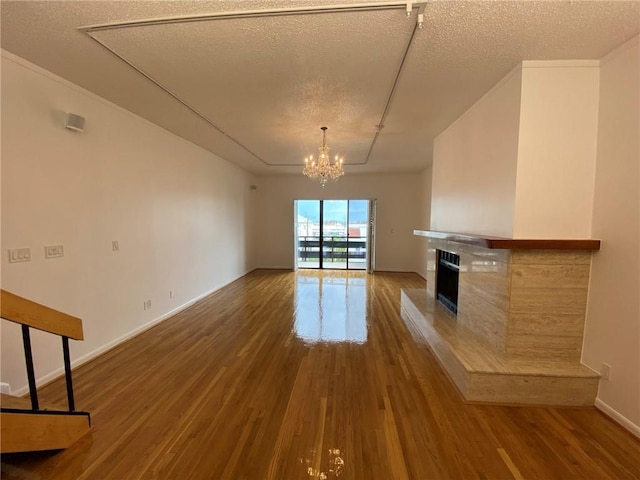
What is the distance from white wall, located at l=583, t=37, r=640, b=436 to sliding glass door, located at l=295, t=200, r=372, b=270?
6.07 meters

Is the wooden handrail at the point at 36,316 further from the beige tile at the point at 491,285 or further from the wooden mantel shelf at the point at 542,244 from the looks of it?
the beige tile at the point at 491,285

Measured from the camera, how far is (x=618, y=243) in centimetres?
205

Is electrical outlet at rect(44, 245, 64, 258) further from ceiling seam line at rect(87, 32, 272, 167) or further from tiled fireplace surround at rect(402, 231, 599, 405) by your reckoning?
tiled fireplace surround at rect(402, 231, 599, 405)

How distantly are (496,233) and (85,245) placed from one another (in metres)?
4.05

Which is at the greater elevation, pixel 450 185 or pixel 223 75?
pixel 223 75

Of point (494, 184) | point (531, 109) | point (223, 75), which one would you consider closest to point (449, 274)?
point (494, 184)

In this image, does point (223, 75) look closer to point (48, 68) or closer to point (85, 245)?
point (48, 68)

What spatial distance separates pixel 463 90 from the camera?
2.77 meters

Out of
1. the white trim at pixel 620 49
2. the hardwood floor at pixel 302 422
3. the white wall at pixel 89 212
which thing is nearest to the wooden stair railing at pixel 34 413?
the hardwood floor at pixel 302 422

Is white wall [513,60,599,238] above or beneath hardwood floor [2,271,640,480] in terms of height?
above

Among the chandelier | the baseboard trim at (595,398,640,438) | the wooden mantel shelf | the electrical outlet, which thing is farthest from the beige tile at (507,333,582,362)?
the electrical outlet

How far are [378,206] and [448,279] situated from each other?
13.9ft

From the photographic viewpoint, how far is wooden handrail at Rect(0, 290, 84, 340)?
1.43 metres

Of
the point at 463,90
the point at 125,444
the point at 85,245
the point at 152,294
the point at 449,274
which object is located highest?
the point at 463,90
